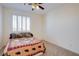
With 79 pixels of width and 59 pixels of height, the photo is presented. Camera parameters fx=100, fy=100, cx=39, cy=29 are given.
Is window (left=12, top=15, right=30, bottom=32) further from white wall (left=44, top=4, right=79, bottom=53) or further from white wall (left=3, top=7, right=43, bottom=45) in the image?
white wall (left=44, top=4, right=79, bottom=53)

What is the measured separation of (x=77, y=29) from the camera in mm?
1950

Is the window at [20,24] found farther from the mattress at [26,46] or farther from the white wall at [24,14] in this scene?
the mattress at [26,46]

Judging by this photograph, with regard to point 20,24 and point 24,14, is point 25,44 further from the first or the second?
point 24,14

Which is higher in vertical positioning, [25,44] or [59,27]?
[59,27]

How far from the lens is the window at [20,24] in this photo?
1.70 metres

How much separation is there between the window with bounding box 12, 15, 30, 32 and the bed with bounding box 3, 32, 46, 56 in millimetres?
85

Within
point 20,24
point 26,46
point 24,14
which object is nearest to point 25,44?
point 26,46

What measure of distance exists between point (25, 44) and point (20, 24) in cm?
35

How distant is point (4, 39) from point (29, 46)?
0.43 metres

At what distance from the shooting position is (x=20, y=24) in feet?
5.60

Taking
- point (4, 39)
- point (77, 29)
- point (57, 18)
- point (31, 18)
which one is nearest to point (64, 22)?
point (57, 18)

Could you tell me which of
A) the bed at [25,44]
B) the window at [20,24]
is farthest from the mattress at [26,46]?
the window at [20,24]

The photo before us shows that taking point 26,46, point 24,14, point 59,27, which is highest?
point 24,14

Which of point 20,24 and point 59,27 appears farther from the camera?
point 59,27
